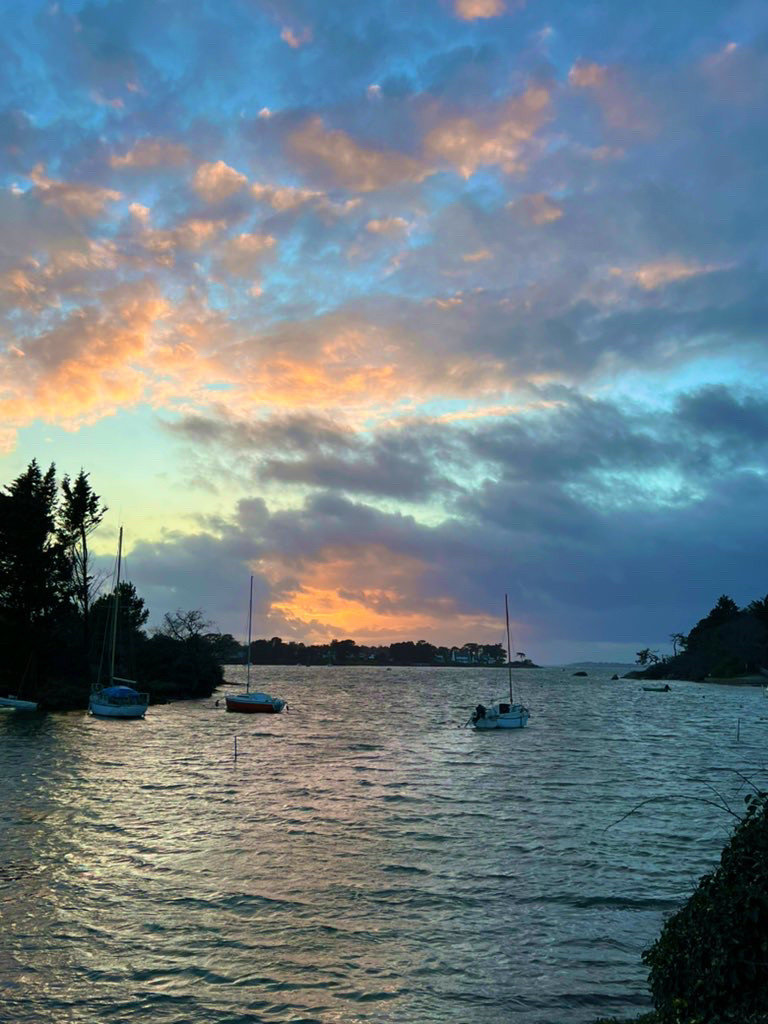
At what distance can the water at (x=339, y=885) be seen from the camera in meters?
12.6

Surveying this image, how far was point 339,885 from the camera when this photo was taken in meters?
18.9

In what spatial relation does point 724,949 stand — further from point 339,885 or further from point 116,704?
point 116,704

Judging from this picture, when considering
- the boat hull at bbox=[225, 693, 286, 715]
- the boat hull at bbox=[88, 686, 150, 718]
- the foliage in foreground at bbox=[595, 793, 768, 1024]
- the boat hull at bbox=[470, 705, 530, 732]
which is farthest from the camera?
the boat hull at bbox=[225, 693, 286, 715]

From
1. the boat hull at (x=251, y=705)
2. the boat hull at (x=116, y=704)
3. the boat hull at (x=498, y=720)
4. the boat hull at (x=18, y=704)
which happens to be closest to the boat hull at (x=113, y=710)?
the boat hull at (x=116, y=704)

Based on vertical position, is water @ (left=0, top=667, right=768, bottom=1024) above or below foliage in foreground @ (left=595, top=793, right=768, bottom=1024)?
below

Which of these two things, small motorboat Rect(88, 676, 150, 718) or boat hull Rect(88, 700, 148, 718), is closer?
boat hull Rect(88, 700, 148, 718)

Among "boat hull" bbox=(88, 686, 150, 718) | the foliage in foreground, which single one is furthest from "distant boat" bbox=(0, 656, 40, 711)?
the foliage in foreground

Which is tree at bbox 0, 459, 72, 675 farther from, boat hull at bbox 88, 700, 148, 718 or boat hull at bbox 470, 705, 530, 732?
boat hull at bbox 470, 705, 530, 732

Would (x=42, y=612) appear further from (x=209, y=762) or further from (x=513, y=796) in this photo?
(x=513, y=796)

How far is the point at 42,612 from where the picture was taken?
8044 centimetres

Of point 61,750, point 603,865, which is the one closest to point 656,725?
point 61,750

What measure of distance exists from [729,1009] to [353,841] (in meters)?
18.7

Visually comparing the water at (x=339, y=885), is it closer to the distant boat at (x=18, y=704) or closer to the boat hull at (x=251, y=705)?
the distant boat at (x=18, y=704)

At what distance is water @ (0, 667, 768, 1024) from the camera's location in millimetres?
12570
